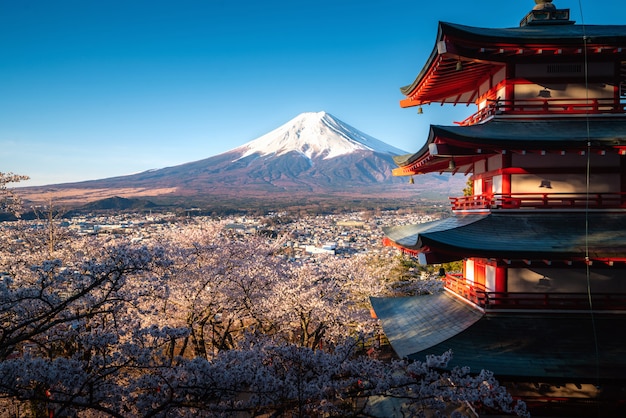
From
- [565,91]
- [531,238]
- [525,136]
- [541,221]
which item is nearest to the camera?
[531,238]

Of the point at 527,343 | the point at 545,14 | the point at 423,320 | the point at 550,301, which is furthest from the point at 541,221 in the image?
the point at 545,14

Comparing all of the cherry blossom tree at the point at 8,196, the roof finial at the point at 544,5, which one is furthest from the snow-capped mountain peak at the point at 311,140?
the roof finial at the point at 544,5

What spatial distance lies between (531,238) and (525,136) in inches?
73.9

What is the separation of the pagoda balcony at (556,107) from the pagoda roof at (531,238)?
2051mm

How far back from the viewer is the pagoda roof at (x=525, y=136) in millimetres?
7645

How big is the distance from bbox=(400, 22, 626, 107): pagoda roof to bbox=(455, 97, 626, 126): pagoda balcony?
0.80 m

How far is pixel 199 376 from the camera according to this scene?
211 inches

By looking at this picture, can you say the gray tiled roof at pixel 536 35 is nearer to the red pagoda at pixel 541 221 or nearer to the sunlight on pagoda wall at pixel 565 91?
the red pagoda at pixel 541 221

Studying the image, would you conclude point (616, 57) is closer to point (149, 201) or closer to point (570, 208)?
point (570, 208)

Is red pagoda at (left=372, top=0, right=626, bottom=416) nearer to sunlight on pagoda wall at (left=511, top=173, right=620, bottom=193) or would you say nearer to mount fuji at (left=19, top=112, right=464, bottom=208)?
sunlight on pagoda wall at (left=511, top=173, right=620, bottom=193)

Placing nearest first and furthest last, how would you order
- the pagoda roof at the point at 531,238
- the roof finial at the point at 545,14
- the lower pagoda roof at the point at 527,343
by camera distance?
the lower pagoda roof at the point at 527,343
the pagoda roof at the point at 531,238
the roof finial at the point at 545,14

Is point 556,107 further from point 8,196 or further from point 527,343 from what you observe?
point 8,196

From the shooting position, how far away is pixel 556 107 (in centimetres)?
859

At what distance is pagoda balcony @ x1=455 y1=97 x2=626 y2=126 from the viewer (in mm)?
8477
